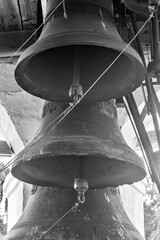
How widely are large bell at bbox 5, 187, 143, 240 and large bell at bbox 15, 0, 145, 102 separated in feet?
1.20

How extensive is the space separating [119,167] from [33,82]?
427mm

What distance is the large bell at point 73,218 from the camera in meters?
1.42

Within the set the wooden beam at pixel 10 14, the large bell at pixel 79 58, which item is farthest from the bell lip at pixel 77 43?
the wooden beam at pixel 10 14

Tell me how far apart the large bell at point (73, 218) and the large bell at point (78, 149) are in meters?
0.05

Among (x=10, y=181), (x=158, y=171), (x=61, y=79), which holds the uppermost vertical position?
(x=61, y=79)

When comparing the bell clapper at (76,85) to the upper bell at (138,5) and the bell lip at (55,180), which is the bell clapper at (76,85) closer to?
the upper bell at (138,5)

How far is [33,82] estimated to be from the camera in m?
1.42

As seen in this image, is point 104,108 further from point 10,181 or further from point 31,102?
point 10,181

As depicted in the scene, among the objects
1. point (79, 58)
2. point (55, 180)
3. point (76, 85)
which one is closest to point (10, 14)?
point (79, 58)

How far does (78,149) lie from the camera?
4.28 feet

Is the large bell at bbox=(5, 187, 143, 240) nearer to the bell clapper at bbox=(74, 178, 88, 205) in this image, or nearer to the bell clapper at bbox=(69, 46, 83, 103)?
the bell clapper at bbox=(74, 178, 88, 205)

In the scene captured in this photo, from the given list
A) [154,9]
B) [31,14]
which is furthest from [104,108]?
[31,14]

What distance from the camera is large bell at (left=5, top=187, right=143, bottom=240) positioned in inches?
56.0

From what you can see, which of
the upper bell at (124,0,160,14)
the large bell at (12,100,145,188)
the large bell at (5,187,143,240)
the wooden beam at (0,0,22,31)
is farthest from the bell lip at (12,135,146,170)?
the wooden beam at (0,0,22,31)
